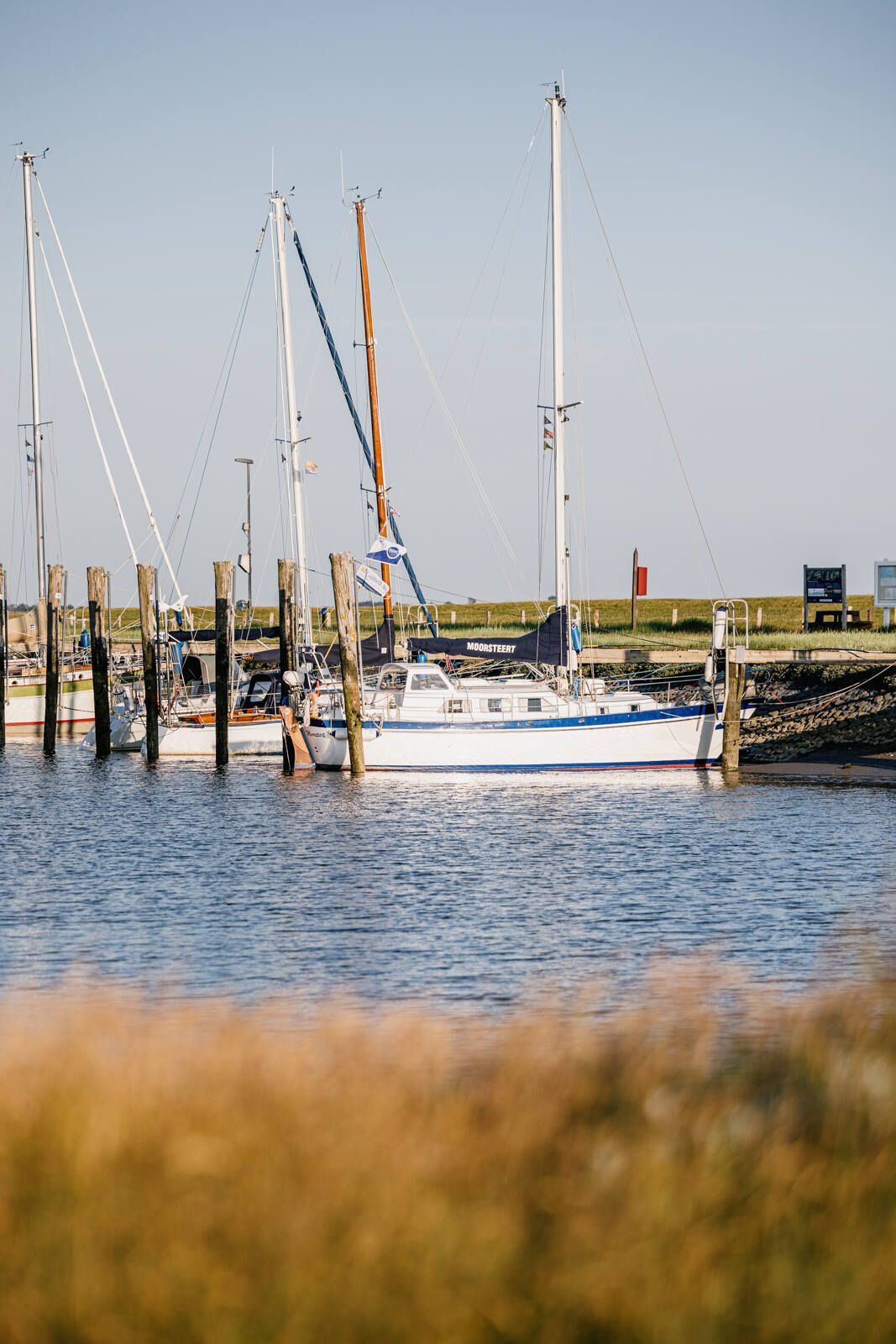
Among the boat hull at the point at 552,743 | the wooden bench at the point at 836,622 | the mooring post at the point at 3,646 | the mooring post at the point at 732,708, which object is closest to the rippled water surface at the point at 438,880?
the boat hull at the point at 552,743

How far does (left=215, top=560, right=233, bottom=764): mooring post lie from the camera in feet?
124

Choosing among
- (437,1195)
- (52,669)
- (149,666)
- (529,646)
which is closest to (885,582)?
(529,646)

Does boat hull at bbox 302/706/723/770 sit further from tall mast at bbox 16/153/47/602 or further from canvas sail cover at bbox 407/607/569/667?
tall mast at bbox 16/153/47/602

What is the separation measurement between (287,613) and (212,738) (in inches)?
224

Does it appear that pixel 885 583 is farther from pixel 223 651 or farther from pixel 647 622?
pixel 223 651

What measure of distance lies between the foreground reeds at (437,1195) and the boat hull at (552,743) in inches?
1039

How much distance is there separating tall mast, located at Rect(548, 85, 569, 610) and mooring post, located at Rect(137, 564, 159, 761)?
1257cm

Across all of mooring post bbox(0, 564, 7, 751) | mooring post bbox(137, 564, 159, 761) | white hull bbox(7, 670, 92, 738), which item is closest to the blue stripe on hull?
mooring post bbox(137, 564, 159, 761)

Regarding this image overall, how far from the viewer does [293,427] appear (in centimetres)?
4141

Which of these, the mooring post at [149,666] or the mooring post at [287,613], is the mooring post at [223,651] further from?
the mooring post at [149,666]

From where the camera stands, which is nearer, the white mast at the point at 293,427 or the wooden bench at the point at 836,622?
the white mast at the point at 293,427

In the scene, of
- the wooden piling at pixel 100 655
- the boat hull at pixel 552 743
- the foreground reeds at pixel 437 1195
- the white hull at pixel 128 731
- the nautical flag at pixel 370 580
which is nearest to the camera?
the foreground reeds at pixel 437 1195

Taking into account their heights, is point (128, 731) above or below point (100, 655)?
below

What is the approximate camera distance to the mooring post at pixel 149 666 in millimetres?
39719
